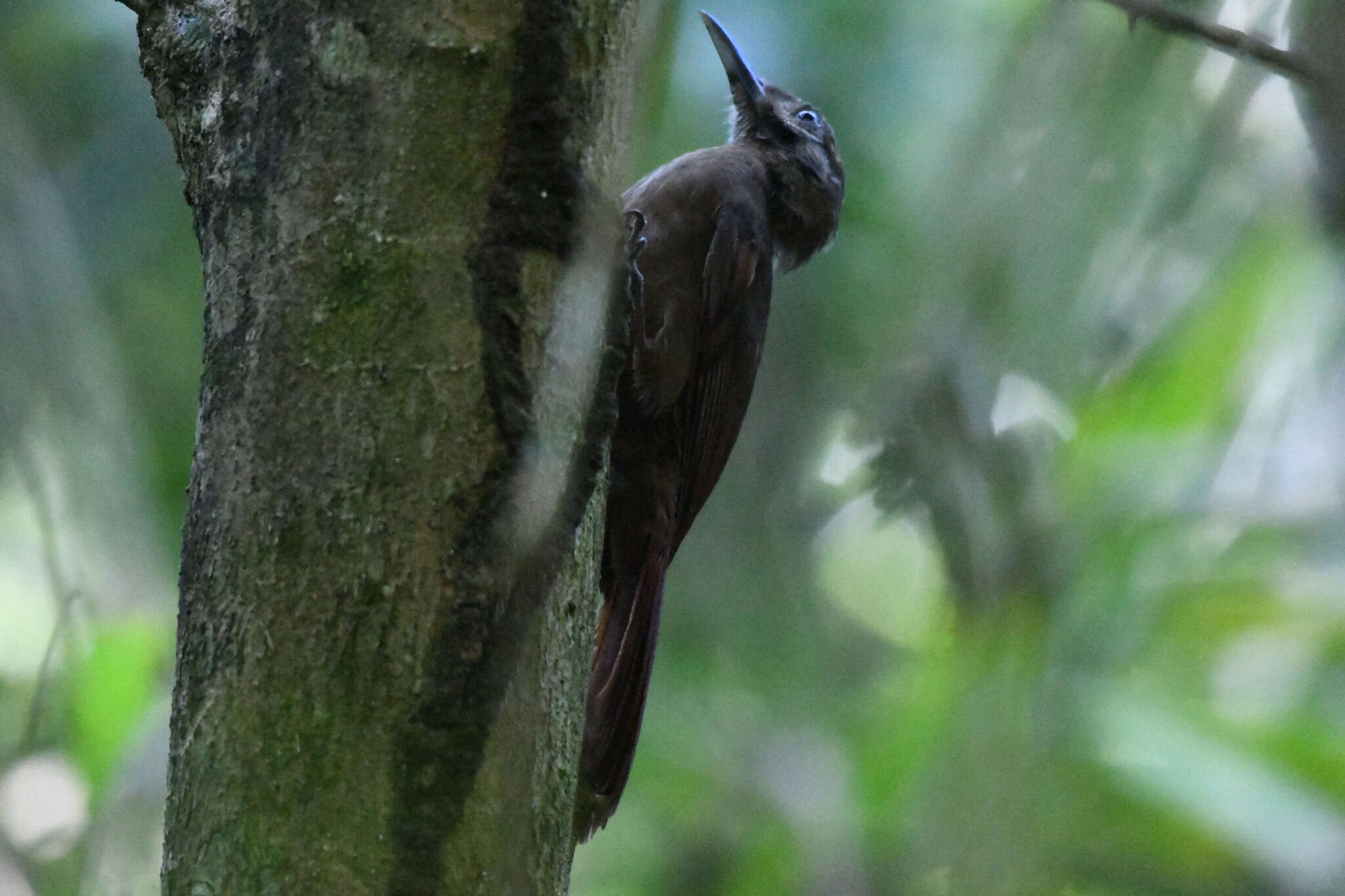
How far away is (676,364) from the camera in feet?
9.62

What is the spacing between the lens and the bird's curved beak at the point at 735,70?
3395 mm

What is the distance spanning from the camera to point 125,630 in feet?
7.75

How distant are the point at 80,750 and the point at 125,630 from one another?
0.78 ft

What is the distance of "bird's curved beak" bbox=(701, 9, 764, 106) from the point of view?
3395 mm

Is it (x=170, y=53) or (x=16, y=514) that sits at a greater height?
(x=16, y=514)

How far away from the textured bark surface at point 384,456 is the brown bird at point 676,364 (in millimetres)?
992

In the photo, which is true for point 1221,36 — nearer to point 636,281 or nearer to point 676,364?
point 636,281

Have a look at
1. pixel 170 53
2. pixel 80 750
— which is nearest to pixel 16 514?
pixel 80 750

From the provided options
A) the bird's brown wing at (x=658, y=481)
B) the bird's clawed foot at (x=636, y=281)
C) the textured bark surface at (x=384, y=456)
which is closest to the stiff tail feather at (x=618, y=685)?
the bird's brown wing at (x=658, y=481)

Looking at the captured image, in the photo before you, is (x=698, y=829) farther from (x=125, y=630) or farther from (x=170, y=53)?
(x=170, y=53)

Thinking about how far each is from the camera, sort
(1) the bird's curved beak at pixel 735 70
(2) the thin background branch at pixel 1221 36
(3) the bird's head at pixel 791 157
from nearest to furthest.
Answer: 1. (2) the thin background branch at pixel 1221 36
2. (1) the bird's curved beak at pixel 735 70
3. (3) the bird's head at pixel 791 157

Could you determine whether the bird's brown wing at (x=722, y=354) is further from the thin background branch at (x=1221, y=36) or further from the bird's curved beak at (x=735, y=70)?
the thin background branch at (x=1221, y=36)

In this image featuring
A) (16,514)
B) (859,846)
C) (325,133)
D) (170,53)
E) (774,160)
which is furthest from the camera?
(774,160)

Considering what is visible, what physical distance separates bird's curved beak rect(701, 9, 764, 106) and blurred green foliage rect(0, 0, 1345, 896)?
434mm
